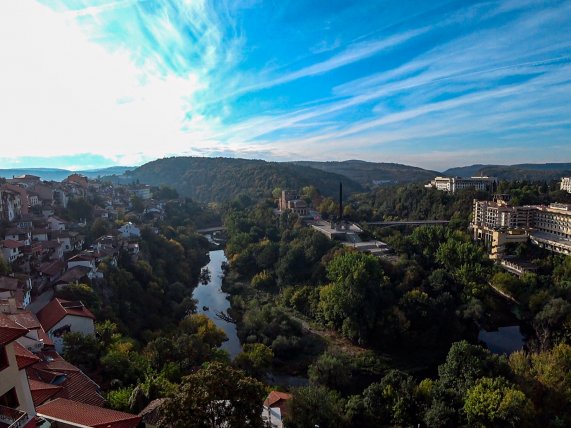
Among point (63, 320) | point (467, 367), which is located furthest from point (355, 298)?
point (63, 320)

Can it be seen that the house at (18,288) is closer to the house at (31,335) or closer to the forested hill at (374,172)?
the house at (31,335)

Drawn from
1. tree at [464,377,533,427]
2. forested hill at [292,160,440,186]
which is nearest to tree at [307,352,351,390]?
tree at [464,377,533,427]

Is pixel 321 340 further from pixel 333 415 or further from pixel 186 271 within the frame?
pixel 186 271

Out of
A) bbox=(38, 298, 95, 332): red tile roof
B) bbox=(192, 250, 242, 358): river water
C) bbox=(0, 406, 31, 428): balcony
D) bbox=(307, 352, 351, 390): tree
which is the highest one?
bbox=(0, 406, 31, 428): balcony

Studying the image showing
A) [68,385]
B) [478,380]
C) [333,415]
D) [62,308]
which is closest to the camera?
[68,385]

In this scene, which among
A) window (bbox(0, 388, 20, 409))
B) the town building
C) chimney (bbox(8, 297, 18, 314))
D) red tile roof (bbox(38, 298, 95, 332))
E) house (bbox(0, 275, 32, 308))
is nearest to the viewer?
window (bbox(0, 388, 20, 409))

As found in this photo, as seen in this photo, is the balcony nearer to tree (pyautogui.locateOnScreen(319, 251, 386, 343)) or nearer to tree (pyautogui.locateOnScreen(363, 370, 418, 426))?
tree (pyautogui.locateOnScreen(363, 370, 418, 426))

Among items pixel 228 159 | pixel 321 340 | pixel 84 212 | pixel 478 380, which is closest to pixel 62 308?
pixel 321 340

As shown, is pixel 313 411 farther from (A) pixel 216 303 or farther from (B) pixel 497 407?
(A) pixel 216 303
